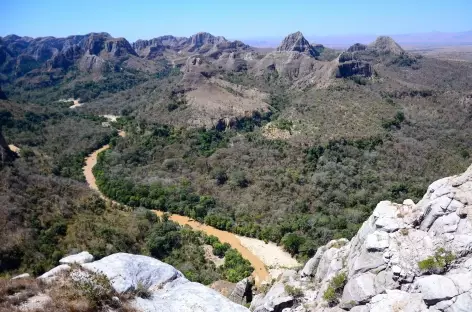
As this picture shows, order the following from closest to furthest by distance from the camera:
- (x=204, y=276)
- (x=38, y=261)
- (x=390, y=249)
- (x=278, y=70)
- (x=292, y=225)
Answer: (x=390, y=249) < (x=38, y=261) < (x=204, y=276) < (x=292, y=225) < (x=278, y=70)

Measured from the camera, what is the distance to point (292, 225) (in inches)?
1874

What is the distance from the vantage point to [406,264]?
54.1 ft

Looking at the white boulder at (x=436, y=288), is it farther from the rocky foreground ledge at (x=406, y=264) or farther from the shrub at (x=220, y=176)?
the shrub at (x=220, y=176)

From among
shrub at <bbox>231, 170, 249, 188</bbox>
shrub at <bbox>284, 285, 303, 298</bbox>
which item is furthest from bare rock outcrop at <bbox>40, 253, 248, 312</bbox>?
shrub at <bbox>231, 170, 249, 188</bbox>

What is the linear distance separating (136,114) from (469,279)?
11036 centimetres

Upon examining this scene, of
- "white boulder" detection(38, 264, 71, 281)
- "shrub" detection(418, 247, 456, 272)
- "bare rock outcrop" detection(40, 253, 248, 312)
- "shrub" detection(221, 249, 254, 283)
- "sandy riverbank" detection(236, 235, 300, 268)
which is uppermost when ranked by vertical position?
"shrub" detection(418, 247, 456, 272)

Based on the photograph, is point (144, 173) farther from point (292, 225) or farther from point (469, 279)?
point (469, 279)

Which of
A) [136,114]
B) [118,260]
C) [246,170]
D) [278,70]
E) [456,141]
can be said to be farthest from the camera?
[278,70]

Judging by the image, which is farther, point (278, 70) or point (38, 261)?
point (278, 70)

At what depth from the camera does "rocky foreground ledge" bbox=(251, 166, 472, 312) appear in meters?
15.0

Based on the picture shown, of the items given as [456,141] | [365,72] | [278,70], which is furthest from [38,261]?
[278,70]

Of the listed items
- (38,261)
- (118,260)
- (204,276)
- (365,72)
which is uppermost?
(365,72)

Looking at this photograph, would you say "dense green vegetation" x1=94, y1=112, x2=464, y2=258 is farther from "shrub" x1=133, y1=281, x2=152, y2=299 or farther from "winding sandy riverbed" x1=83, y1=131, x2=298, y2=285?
"shrub" x1=133, y1=281, x2=152, y2=299

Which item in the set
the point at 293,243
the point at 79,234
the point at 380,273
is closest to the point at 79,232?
the point at 79,234
